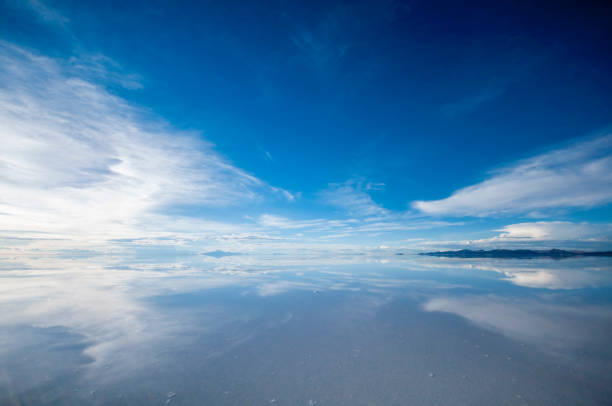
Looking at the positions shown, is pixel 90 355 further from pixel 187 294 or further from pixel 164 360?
pixel 187 294

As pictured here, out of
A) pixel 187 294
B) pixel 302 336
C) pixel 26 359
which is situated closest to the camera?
pixel 26 359

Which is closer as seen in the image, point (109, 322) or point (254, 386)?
point (254, 386)

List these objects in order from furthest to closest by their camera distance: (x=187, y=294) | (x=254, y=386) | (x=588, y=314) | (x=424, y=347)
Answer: (x=187, y=294) < (x=588, y=314) < (x=424, y=347) < (x=254, y=386)

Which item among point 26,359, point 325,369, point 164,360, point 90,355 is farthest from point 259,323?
point 26,359

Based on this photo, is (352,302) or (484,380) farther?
(352,302)

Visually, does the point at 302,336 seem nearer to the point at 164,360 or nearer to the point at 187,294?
the point at 164,360

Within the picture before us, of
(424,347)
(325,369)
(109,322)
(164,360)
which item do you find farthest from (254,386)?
(109,322)
